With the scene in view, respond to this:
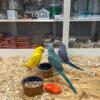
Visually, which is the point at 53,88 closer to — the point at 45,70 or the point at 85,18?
the point at 45,70

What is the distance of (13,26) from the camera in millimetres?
2469

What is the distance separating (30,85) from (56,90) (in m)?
0.21

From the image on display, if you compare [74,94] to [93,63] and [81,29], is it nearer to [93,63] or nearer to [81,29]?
[93,63]

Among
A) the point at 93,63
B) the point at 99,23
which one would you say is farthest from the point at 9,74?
the point at 99,23

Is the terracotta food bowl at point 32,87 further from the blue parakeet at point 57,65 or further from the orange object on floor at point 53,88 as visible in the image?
the blue parakeet at point 57,65

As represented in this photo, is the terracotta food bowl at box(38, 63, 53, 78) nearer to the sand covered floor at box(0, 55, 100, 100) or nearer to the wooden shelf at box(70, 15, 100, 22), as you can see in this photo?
the sand covered floor at box(0, 55, 100, 100)

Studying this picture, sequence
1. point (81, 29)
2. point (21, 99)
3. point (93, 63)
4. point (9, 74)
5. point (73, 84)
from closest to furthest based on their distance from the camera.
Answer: point (21, 99) < point (73, 84) < point (9, 74) < point (93, 63) < point (81, 29)

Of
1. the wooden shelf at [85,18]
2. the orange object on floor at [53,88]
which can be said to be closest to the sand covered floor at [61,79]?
the orange object on floor at [53,88]

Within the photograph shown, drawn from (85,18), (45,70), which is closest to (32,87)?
(45,70)

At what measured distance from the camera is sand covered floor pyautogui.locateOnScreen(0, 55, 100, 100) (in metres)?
1.70

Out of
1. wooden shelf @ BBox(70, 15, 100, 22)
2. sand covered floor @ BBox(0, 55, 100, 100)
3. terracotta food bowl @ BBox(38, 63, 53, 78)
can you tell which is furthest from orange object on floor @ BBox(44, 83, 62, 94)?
wooden shelf @ BBox(70, 15, 100, 22)

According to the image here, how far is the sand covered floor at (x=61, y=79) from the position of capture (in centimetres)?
170

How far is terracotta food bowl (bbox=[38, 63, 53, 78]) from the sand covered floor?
0.15 feet

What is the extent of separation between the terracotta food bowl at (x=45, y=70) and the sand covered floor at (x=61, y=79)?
0.04m
